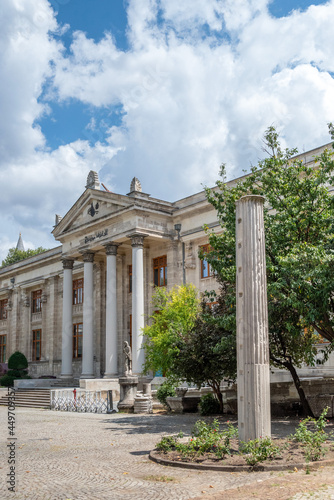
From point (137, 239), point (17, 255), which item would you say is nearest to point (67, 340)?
point (137, 239)

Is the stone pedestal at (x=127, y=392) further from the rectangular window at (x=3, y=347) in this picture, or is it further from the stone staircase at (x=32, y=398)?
the rectangular window at (x=3, y=347)

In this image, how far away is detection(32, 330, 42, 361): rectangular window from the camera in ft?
149

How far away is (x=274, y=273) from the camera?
15141 millimetres

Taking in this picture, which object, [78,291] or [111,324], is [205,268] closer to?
[111,324]

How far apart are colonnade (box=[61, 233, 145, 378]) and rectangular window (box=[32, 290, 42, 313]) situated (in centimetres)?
1090

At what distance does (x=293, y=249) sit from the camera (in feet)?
47.0

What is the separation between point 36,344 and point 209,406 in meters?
29.2

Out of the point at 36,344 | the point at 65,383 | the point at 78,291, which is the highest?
the point at 78,291

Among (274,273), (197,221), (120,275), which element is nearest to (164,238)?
(197,221)

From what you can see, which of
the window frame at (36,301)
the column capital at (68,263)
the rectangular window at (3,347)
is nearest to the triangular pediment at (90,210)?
the column capital at (68,263)

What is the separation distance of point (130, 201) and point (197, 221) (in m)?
4.07

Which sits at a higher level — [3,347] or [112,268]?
[112,268]

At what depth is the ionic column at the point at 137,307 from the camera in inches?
1148

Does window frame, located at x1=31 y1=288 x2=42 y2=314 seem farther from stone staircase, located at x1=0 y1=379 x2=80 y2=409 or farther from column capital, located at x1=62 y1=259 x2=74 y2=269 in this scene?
stone staircase, located at x1=0 y1=379 x2=80 y2=409
